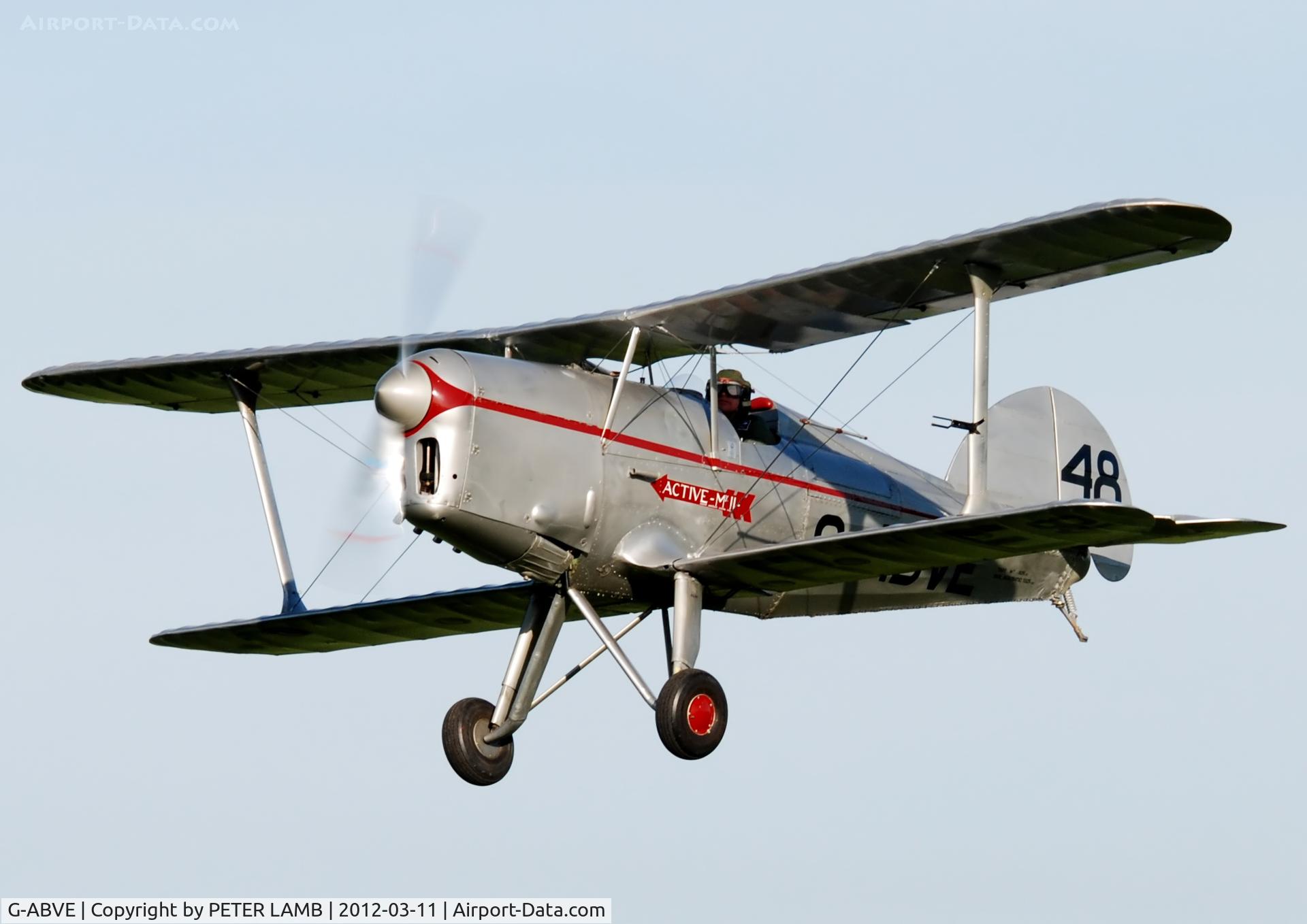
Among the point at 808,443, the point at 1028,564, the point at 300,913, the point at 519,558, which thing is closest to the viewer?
the point at 300,913

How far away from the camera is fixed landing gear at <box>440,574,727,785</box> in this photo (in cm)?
1457

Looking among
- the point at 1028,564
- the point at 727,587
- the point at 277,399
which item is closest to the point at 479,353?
the point at 727,587

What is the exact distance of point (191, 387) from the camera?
724 inches

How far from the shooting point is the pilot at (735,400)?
1591cm

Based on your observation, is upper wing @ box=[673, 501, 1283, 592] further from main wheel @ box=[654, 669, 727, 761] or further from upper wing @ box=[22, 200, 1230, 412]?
upper wing @ box=[22, 200, 1230, 412]

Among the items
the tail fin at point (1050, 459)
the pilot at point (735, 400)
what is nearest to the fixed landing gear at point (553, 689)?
the pilot at point (735, 400)

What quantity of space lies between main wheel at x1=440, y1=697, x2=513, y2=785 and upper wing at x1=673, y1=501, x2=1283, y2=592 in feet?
5.71

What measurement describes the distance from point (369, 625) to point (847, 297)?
174 inches

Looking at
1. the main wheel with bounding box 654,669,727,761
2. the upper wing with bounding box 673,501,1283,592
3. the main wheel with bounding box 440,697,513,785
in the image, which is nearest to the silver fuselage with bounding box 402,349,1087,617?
the upper wing with bounding box 673,501,1283,592

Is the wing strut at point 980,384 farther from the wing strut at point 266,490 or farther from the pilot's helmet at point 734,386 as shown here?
the wing strut at point 266,490

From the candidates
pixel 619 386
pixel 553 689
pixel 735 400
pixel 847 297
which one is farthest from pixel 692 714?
pixel 847 297

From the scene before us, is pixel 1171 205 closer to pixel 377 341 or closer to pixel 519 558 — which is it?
pixel 519 558

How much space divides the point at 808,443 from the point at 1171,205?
11.8ft

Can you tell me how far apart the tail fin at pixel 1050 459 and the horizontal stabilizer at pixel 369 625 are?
369 cm
